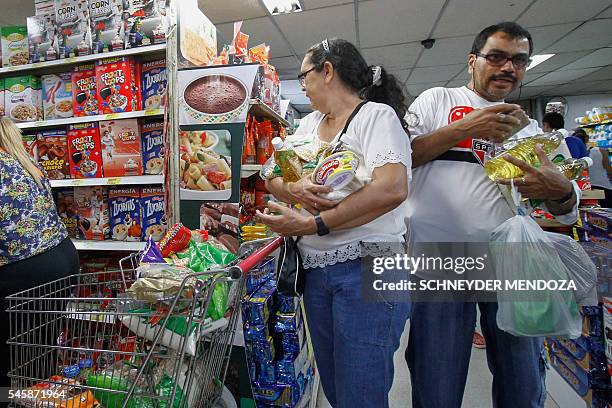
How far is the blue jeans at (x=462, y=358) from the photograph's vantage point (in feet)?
4.24

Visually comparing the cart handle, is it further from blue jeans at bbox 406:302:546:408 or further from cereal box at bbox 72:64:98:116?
cereal box at bbox 72:64:98:116

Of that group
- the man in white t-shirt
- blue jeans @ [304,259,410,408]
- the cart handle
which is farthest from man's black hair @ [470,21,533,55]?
the cart handle

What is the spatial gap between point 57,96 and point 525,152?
2.90m

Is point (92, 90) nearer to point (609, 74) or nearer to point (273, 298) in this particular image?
point (273, 298)

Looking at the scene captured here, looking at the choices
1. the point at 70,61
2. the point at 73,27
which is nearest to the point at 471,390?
the point at 70,61

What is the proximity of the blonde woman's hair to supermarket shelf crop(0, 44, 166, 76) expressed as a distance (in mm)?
710

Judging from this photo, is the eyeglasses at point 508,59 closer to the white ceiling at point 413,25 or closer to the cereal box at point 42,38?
the cereal box at point 42,38

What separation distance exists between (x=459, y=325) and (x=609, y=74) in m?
10.6

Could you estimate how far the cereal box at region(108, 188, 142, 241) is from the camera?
2.48 metres

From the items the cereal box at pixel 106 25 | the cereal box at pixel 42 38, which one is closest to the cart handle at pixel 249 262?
the cereal box at pixel 106 25

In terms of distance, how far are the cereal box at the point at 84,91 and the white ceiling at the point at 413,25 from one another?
2.23 m

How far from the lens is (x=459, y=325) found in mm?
1361

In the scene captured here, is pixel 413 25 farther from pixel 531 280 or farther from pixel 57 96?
pixel 531 280

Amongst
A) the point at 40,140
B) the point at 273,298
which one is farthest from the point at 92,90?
the point at 273,298
